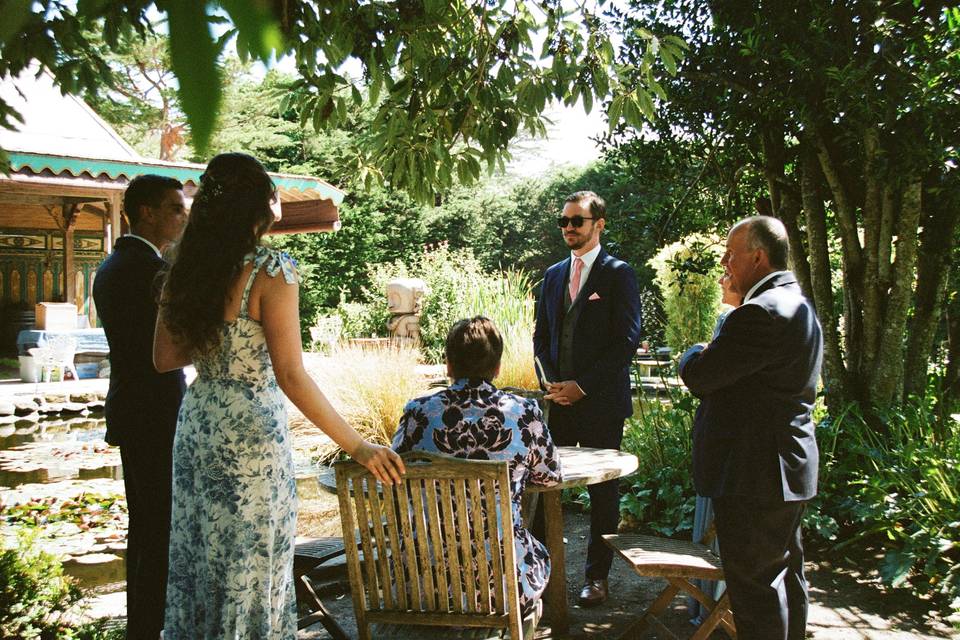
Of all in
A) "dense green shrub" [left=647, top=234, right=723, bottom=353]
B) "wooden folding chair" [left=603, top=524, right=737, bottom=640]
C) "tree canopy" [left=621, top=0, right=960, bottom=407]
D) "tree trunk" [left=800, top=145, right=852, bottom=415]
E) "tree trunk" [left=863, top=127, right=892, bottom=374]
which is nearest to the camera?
"wooden folding chair" [left=603, top=524, right=737, bottom=640]

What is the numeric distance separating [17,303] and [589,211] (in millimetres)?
17202

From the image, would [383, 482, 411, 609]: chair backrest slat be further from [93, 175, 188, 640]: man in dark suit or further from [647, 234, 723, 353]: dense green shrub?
[647, 234, 723, 353]: dense green shrub

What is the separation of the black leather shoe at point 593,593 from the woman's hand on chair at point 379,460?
5.61 ft

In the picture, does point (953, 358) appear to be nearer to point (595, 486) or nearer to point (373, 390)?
point (595, 486)

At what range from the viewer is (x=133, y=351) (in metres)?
2.73

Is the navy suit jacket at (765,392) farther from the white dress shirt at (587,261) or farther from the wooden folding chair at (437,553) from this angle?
the white dress shirt at (587,261)

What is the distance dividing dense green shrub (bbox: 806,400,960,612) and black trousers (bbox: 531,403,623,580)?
1.23m

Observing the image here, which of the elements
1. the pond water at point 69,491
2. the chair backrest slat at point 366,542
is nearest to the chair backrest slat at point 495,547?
the chair backrest slat at point 366,542

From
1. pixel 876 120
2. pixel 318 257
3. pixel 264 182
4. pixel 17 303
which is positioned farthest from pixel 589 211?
pixel 318 257

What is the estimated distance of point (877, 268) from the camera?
4.71 meters

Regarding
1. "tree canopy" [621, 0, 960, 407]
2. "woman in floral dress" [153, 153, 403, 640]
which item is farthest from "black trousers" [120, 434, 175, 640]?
"tree canopy" [621, 0, 960, 407]

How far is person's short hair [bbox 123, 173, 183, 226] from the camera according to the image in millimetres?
2840

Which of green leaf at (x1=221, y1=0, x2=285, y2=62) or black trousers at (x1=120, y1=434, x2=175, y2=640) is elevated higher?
green leaf at (x1=221, y1=0, x2=285, y2=62)

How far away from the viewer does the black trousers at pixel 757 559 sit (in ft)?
8.04
